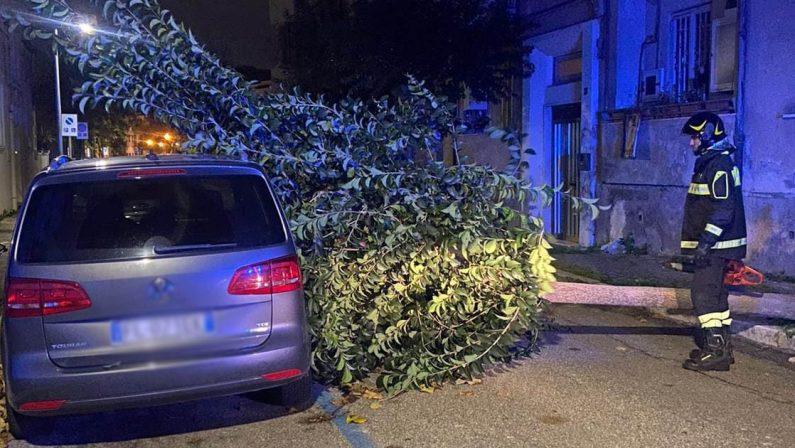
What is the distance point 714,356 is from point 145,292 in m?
4.21

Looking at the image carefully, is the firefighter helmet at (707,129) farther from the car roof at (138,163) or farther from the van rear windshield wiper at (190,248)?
the van rear windshield wiper at (190,248)

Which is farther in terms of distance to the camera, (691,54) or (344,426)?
(691,54)

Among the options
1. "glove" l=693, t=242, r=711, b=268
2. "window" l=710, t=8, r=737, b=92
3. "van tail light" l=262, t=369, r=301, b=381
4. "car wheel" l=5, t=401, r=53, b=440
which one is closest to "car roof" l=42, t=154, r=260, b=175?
"van tail light" l=262, t=369, r=301, b=381

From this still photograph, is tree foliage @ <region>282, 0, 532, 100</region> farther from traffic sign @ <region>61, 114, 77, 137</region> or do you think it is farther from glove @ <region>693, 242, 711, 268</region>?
glove @ <region>693, 242, 711, 268</region>

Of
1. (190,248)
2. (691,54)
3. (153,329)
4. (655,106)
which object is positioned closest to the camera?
(153,329)

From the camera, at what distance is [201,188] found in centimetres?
441

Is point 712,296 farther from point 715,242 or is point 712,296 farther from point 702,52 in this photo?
point 702,52

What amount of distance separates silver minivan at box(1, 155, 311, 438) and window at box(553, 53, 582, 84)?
403 inches

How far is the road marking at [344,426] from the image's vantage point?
4.45 meters

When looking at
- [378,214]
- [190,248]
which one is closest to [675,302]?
[378,214]

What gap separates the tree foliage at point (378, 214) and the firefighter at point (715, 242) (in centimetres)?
110

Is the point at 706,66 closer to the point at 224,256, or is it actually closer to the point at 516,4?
the point at 516,4

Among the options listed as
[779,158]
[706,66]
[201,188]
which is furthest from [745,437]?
[706,66]

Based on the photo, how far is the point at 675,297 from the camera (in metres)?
7.88
